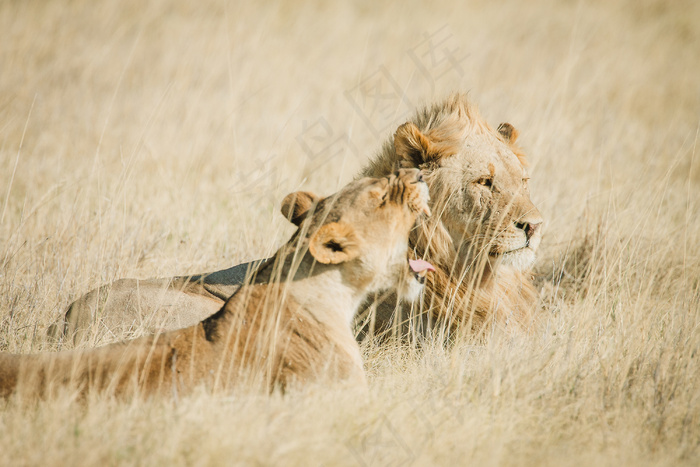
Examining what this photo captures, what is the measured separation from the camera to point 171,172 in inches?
309

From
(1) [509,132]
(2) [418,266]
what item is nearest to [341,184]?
(1) [509,132]

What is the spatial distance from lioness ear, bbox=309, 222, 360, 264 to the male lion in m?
0.80

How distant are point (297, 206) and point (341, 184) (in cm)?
322

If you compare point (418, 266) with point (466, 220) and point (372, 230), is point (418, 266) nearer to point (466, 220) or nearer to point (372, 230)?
point (372, 230)

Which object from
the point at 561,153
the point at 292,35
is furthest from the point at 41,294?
the point at 292,35

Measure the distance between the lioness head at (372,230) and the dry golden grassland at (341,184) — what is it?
0.60 meters

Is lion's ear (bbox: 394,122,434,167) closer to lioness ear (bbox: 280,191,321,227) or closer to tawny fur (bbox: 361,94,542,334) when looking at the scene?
tawny fur (bbox: 361,94,542,334)

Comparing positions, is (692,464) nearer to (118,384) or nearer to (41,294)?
(118,384)

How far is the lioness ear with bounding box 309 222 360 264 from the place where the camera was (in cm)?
325

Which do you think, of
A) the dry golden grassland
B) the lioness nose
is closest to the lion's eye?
the lioness nose

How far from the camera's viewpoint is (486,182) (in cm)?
416

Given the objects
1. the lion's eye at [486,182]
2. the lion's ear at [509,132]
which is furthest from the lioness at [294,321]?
the lion's ear at [509,132]

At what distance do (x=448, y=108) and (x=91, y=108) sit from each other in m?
6.94

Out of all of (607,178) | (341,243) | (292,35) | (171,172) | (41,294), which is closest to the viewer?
(341,243)
